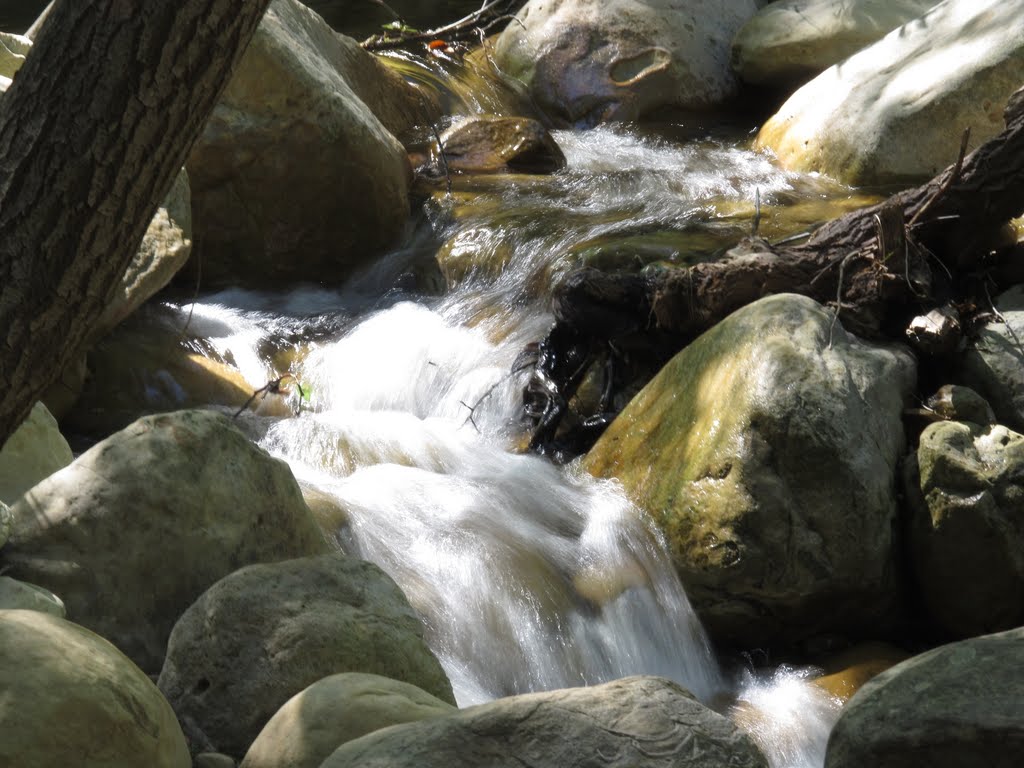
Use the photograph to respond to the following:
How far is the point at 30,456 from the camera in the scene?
12.8 ft

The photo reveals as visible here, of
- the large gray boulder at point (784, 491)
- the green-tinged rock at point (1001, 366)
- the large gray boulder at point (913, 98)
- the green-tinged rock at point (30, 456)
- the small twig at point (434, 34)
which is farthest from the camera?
the small twig at point (434, 34)

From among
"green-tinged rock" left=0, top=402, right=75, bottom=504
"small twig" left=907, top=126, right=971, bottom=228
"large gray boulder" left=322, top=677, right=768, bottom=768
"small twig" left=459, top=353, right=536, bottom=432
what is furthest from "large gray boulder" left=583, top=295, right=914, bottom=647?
"large gray boulder" left=322, top=677, right=768, bottom=768

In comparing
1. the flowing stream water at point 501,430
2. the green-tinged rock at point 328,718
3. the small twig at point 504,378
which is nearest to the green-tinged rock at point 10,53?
the flowing stream water at point 501,430

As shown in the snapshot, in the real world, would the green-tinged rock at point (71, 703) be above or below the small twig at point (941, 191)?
below

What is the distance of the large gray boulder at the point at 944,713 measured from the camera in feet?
7.89

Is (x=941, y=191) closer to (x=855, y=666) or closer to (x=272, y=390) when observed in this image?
(x=855, y=666)

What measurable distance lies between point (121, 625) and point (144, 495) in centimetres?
35

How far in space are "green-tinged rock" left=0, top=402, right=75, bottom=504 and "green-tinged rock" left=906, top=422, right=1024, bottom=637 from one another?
3.14m

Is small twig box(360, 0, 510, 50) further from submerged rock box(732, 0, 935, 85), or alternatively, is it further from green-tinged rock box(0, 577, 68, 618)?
green-tinged rock box(0, 577, 68, 618)

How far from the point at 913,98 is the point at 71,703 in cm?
730

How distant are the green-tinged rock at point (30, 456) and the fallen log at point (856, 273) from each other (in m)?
2.30

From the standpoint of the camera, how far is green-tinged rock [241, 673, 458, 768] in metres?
2.27

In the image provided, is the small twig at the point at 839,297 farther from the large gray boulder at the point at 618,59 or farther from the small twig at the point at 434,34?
the small twig at the point at 434,34

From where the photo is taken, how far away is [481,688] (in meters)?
4.11
